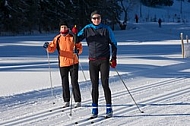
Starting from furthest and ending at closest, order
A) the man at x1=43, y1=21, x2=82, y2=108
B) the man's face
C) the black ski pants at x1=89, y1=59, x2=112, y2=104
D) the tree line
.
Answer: the tree line
the man at x1=43, y1=21, x2=82, y2=108
the black ski pants at x1=89, y1=59, x2=112, y2=104
the man's face

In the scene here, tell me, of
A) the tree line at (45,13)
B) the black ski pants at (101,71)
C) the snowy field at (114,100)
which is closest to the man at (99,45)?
the black ski pants at (101,71)

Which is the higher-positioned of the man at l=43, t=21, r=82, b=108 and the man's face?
the man's face

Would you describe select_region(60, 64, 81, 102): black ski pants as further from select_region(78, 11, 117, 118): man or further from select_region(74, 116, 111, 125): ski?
select_region(74, 116, 111, 125): ski

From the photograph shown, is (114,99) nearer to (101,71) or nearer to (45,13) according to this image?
(101,71)

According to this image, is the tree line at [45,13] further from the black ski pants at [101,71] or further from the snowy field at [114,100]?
the black ski pants at [101,71]

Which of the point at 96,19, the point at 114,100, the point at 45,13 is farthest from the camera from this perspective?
the point at 45,13

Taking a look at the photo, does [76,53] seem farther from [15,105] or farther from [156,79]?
[156,79]

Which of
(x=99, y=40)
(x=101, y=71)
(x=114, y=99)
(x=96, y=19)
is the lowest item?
(x=114, y=99)

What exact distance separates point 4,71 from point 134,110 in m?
8.76

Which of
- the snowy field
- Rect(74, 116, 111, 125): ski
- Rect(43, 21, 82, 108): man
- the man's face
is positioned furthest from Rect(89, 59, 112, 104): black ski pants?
Rect(43, 21, 82, 108): man

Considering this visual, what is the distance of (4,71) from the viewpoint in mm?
15898

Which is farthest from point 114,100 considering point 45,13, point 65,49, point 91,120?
point 45,13

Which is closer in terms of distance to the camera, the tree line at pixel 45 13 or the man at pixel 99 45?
the man at pixel 99 45

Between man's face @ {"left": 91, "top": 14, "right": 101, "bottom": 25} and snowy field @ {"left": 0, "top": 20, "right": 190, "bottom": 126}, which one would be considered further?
snowy field @ {"left": 0, "top": 20, "right": 190, "bottom": 126}
